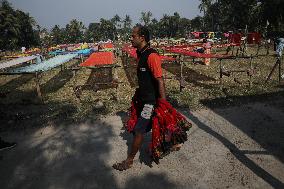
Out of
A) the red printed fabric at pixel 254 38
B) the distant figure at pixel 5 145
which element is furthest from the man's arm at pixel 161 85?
the red printed fabric at pixel 254 38

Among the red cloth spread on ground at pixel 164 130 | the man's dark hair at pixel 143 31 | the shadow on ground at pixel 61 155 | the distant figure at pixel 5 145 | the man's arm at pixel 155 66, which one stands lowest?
the shadow on ground at pixel 61 155

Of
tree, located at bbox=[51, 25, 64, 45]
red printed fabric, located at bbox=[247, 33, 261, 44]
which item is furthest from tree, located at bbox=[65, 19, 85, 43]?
red printed fabric, located at bbox=[247, 33, 261, 44]

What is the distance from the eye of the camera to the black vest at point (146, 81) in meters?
4.22

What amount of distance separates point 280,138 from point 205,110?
2391mm

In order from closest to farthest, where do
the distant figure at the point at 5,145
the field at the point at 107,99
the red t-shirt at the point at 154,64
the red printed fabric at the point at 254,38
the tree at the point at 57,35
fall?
the red t-shirt at the point at 154,64 < the distant figure at the point at 5,145 < the field at the point at 107,99 < the red printed fabric at the point at 254,38 < the tree at the point at 57,35

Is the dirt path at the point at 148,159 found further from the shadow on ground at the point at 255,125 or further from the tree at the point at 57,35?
the tree at the point at 57,35

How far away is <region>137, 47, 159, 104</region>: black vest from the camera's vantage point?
4.22 metres

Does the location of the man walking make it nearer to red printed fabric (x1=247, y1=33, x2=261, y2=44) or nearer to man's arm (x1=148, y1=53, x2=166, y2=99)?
man's arm (x1=148, y1=53, x2=166, y2=99)

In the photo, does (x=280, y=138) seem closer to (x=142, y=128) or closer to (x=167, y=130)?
(x=167, y=130)

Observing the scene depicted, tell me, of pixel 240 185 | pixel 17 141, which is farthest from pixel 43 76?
pixel 240 185

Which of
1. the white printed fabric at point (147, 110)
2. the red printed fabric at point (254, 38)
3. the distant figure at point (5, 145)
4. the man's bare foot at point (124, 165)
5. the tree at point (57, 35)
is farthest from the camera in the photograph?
the tree at point (57, 35)

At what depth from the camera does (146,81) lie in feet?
14.3

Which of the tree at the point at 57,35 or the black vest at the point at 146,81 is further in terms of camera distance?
the tree at the point at 57,35

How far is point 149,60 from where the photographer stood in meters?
4.14
